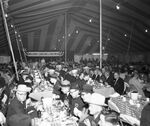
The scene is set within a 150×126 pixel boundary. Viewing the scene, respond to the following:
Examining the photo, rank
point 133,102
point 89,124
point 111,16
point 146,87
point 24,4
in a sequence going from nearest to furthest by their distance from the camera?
point 89,124 < point 133,102 < point 146,87 < point 24,4 < point 111,16

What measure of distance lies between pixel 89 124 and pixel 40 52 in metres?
12.9

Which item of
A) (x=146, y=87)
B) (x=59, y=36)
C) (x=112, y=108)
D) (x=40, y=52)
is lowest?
(x=146, y=87)

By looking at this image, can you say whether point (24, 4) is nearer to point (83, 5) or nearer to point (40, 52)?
point (40, 52)

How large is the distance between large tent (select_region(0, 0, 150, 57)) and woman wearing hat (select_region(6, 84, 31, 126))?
722 centimetres

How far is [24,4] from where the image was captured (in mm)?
12703

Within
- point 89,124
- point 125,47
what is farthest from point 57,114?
point 125,47

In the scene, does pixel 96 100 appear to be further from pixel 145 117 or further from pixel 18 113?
pixel 18 113

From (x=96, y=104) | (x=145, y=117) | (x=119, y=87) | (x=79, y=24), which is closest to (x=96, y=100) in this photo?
(x=96, y=104)

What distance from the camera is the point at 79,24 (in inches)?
987

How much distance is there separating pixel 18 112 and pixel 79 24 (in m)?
22.4

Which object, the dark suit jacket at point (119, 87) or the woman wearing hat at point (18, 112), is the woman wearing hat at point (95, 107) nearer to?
the woman wearing hat at point (18, 112)

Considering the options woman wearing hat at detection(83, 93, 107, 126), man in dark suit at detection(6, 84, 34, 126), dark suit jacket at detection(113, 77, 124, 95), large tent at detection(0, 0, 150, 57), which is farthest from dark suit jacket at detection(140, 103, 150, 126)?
large tent at detection(0, 0, 150, 57)

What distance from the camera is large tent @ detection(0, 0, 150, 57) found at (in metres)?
A: 14.3

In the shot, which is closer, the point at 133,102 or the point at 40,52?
the point at 133,102
